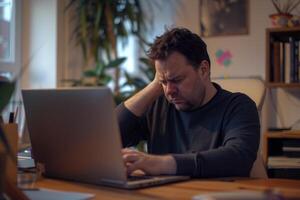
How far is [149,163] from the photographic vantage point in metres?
1.28

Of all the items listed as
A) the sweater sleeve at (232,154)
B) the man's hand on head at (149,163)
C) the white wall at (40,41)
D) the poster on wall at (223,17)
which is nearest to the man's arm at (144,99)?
the sweater sleeve at (232,154)

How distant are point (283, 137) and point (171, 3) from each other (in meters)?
1.43

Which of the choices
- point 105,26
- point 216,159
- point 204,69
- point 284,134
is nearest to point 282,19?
point 284,134

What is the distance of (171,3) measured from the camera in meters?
3.63

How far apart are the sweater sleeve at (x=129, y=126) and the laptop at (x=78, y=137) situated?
479mm

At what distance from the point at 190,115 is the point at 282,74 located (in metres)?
1.43

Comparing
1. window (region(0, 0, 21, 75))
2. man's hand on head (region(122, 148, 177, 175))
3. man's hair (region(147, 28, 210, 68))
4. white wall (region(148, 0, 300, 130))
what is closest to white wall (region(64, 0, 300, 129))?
white wall (region(148, 0, 300, 130))

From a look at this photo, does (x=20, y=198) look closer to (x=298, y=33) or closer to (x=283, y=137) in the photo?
(x=283, y=137)

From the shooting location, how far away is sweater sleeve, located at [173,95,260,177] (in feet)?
4.33

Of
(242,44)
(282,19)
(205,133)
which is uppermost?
(282,19)

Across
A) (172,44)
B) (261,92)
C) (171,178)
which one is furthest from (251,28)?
(171,178)

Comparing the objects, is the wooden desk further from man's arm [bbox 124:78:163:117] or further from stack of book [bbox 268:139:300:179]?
stack of book [bbox 268:139:300:179]

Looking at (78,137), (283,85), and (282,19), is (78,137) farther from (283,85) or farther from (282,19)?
(282,19)

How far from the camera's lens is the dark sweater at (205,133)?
134 cm
